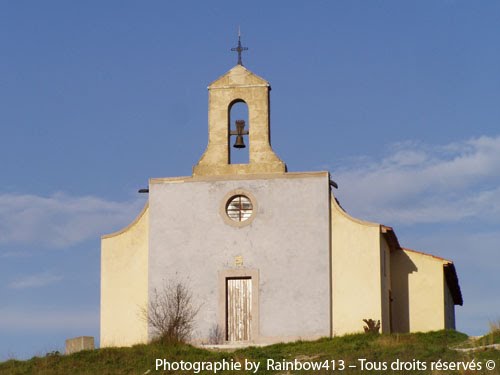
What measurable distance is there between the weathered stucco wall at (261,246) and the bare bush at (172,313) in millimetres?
244

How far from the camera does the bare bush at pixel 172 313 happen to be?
41594 mm

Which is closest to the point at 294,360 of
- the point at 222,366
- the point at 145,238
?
the point at 222,366

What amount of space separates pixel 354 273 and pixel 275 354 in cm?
449

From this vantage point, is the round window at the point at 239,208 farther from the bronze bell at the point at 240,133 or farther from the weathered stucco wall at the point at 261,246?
the bronze bell at the point at 240,133

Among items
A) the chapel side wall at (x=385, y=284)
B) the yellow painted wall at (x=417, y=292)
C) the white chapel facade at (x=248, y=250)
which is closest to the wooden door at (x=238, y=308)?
the white chapel facade at (x=248, y=250)

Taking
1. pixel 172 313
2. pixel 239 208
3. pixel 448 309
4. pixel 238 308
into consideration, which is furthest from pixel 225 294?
pixel 448 309

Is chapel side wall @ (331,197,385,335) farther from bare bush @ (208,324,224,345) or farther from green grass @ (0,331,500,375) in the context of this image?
bare bush @ (208,324,224,345)

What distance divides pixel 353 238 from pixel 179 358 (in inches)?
279

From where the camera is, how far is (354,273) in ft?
139

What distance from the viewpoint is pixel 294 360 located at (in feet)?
125

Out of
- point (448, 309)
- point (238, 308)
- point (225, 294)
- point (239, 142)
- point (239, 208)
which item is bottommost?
point (238, 308)

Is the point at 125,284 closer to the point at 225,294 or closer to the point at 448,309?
the point at 225,294

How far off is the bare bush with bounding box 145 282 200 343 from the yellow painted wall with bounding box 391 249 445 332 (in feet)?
22.8

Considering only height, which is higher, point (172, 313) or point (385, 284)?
point (385, 284)
